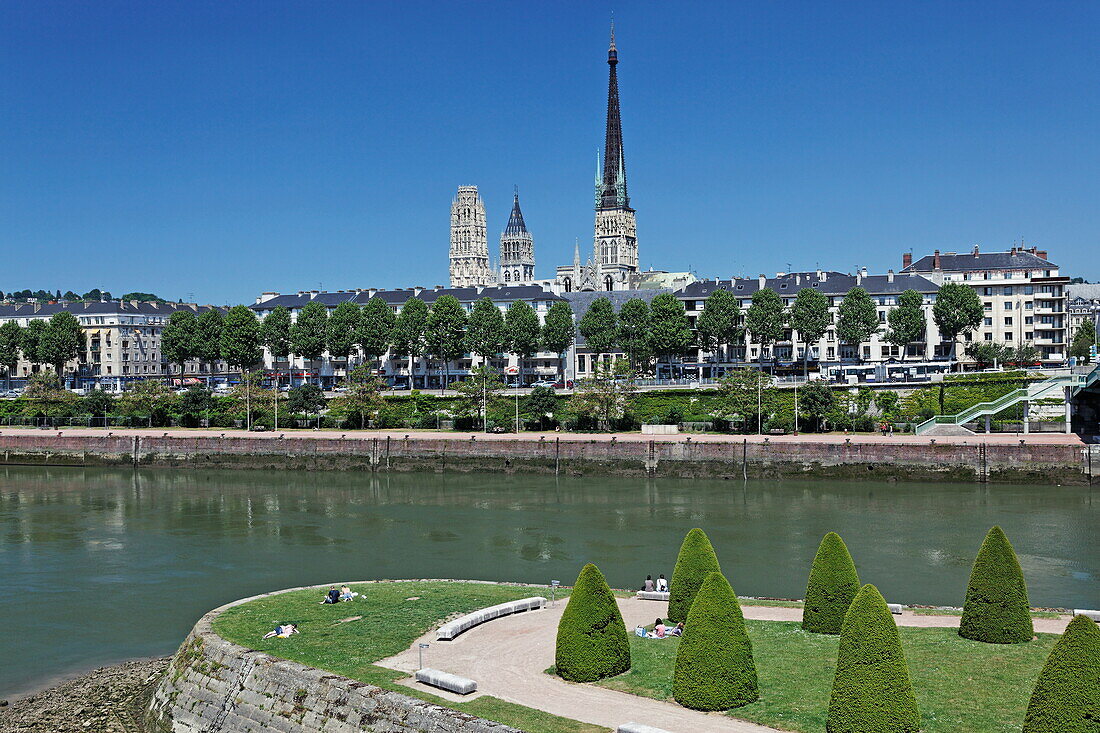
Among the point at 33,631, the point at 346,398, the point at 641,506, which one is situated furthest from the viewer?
the point at 346,398

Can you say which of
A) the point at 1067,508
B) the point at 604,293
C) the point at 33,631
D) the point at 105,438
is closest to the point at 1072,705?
the point at 33,631

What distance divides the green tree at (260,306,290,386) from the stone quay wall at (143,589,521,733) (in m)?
108

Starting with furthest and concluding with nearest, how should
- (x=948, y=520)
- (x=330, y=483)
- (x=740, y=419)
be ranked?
(x=740, y=419) → (x=330, y=483) → (x=948, y=520)

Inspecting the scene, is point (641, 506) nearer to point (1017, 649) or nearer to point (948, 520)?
point (948, 520)

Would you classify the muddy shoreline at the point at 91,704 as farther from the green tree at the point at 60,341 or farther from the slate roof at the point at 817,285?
the green tree at the point at 60,341

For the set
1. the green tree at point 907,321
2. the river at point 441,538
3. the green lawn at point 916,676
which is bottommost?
the river at point 441,538

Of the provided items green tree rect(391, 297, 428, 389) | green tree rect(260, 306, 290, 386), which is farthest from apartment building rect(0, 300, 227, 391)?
green tree rect(391, 297, 428, 389)

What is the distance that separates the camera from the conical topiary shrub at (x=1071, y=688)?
51.5 feet

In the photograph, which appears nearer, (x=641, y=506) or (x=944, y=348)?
(x=641, y=506)

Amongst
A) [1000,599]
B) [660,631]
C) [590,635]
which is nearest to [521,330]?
[660,631]

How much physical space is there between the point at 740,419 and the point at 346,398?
1411 inches

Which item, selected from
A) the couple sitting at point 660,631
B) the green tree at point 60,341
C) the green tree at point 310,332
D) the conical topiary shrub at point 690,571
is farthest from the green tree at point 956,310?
the green tree at point 60,341

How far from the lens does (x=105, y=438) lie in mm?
85812

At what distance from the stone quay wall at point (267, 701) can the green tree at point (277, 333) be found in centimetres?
10757
